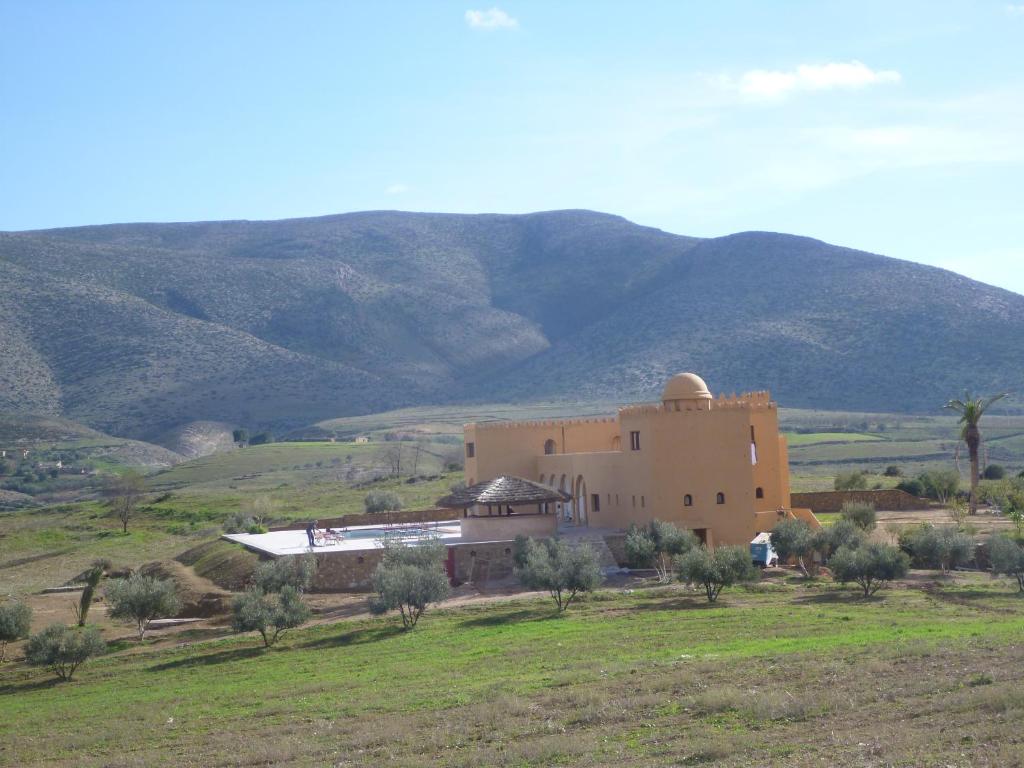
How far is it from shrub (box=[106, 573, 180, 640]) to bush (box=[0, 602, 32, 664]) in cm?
197

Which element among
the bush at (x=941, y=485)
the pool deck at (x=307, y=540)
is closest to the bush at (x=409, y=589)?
the pool deck at (x=307, y=540)

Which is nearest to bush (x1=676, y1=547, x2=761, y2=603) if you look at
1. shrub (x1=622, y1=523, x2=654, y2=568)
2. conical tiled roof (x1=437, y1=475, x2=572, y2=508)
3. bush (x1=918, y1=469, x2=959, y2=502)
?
shrub (x1=622, y1=523, x2=654, y2=568)

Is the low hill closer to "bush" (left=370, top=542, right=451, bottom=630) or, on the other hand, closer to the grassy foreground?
"bush" (left=370, top=542, right=451, bottom=630)

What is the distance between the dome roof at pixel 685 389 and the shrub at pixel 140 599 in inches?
625

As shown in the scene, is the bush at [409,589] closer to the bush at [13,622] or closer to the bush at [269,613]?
the bush at [269,613]

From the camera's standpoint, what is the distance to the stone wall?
46.5 metres

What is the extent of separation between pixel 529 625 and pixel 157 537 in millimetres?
27206

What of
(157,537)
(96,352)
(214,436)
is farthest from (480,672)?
(96,352)

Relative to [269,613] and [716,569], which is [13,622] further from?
[716,569]

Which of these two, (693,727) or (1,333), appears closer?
(693,727)

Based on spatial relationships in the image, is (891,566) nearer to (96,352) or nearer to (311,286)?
(96,352)

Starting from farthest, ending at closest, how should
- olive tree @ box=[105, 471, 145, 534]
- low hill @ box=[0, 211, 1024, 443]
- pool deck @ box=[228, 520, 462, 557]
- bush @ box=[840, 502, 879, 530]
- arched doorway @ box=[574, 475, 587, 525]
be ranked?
low hill @ box=[0, 211, 1024, 443]
olive tree @ box=[105, 471, 145, 534]
arched doorway @ box=[574, 475, 587, 525]
bush @ box=[840, 502, 879, 530]
pool deck @ box=[228, 520, 462, 557]

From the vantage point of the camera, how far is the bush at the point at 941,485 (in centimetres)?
4794

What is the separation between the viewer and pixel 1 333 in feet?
351
